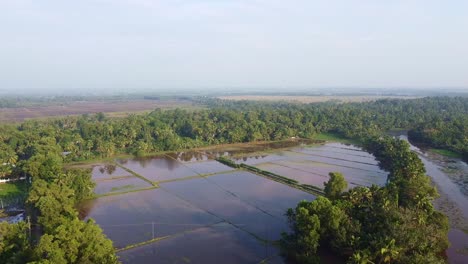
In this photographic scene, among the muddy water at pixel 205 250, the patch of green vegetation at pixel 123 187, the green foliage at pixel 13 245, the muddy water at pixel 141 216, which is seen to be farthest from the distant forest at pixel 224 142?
the patch of green vegetation at pixel 123 187

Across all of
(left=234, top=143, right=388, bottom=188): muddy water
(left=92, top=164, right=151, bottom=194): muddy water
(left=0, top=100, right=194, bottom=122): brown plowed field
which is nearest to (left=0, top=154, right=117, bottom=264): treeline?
(left=92, top=164, right=151, bottom=194): muddy water

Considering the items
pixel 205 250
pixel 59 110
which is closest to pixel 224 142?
pixel 205 250

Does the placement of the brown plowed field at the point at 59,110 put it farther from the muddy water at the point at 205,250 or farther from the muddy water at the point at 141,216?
the muddy water at the point at 205,250

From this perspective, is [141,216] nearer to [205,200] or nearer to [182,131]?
[205,200]

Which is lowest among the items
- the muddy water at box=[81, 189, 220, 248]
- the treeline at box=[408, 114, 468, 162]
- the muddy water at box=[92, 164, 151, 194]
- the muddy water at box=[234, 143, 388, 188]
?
the muddy water at box=[92, 164, 151, 194]

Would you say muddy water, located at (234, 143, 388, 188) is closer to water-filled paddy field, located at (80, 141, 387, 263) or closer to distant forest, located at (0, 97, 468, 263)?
water-filled paddy field, located at (80, 141, 387, 263)

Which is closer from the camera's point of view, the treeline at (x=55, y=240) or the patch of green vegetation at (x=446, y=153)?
the treeline at (x=55, y=240)
